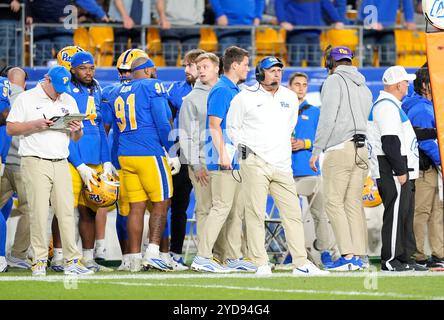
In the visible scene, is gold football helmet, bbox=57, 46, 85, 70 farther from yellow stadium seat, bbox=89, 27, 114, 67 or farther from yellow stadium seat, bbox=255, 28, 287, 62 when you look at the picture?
yellow stadium seat, bbox=255, 28, 287, 62

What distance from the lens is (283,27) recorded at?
58.8 ft

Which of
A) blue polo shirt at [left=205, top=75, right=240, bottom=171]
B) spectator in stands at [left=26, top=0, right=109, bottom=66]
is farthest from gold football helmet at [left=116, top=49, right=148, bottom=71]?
spectator in stands at [left=26, top=0, right=109, bottom=66]

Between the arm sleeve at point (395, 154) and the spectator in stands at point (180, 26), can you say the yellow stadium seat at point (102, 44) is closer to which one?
the spectator in stands at point (180, 26)

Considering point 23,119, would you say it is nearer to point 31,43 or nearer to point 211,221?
point 211,221

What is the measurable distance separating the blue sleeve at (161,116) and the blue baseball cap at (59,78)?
1103 mm

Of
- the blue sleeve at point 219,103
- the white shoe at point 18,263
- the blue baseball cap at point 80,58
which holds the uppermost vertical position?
the blue baseball cap at point 80,58

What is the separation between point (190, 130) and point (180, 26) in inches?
211

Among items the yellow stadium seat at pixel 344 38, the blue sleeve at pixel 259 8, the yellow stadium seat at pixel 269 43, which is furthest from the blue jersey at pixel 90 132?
the yellow stadium seat at pixel 344 38

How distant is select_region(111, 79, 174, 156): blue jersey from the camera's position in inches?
487

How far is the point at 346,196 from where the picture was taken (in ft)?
40.8

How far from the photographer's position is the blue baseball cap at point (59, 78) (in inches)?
453

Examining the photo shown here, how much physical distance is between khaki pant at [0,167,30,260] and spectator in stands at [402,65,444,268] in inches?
161

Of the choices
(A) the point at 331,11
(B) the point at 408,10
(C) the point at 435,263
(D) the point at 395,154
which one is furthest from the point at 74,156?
(B) the point at 408,10
